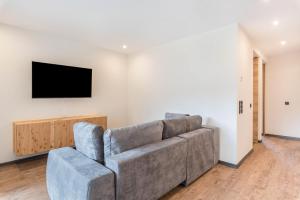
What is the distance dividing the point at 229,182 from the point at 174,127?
1.15 meters

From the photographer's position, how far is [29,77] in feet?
11.2

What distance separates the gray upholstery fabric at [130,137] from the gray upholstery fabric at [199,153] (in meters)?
0.51

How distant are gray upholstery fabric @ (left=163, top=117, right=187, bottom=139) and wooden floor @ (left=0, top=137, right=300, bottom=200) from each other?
2.42ft

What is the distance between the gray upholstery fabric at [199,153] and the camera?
2455 mm

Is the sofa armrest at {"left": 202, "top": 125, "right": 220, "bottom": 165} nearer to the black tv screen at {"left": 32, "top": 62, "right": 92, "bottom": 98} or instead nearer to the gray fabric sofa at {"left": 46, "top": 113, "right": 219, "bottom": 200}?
the gray fabric sofa at {"left": 46, "top": 113, "right": 219, "bottom": 200}

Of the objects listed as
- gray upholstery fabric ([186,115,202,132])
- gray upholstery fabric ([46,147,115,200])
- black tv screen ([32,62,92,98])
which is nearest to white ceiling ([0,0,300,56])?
black tv screen ([32,62,92,98])

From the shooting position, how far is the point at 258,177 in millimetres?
2701

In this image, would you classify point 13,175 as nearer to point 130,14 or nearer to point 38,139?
point 38,139

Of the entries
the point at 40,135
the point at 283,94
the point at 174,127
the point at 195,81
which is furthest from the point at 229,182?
the point at 283,94

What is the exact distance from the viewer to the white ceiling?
7.97ft

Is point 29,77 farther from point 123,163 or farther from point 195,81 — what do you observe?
point 195,81

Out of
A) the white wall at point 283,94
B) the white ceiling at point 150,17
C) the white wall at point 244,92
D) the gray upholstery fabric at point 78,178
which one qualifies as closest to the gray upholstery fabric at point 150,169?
the gray upholstery fabric at point 78,178

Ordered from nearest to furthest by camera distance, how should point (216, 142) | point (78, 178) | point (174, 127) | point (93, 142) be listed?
point (78, 178)
point (93, 142)
point (174, 127)
point (216, 142)

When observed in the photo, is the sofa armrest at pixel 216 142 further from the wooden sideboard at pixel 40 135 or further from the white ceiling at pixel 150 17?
the wooden sideboard at pixel 40 135
